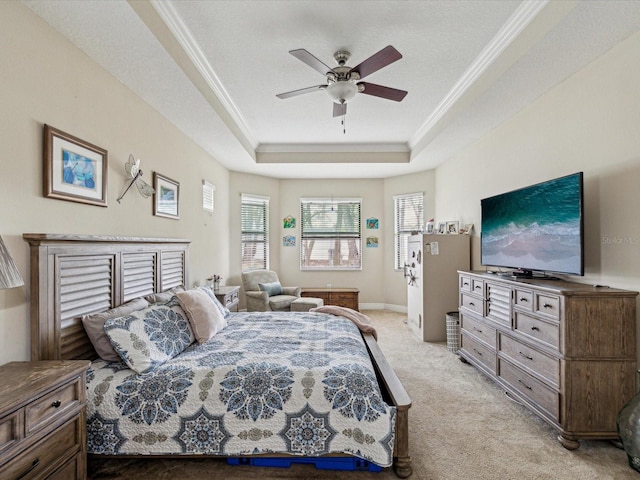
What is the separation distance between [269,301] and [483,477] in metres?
3.69

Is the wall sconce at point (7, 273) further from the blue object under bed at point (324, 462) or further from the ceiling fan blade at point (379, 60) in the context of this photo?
the ceiling fan blade at point (379, 60)

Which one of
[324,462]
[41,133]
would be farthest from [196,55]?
[324,462]

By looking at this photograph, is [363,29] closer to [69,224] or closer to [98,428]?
[69,224]

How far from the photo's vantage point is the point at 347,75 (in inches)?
101

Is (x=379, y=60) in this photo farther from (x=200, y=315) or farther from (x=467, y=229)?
(x=467, y=229)

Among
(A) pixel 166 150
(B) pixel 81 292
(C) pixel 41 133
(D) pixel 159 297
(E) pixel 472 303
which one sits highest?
(A) pixel 166 150

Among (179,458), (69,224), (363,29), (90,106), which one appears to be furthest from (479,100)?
(179,458)

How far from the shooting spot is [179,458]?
2.01 meters

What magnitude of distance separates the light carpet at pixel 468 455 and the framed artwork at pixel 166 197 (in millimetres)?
2187

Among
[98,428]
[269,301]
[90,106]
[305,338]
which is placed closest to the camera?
[98,428]

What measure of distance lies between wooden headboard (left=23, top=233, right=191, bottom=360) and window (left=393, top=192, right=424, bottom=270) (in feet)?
15.1

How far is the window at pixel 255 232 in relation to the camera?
608 cm

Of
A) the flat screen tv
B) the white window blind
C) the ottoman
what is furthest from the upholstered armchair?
the flat screen tv

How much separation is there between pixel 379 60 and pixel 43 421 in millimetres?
2725
